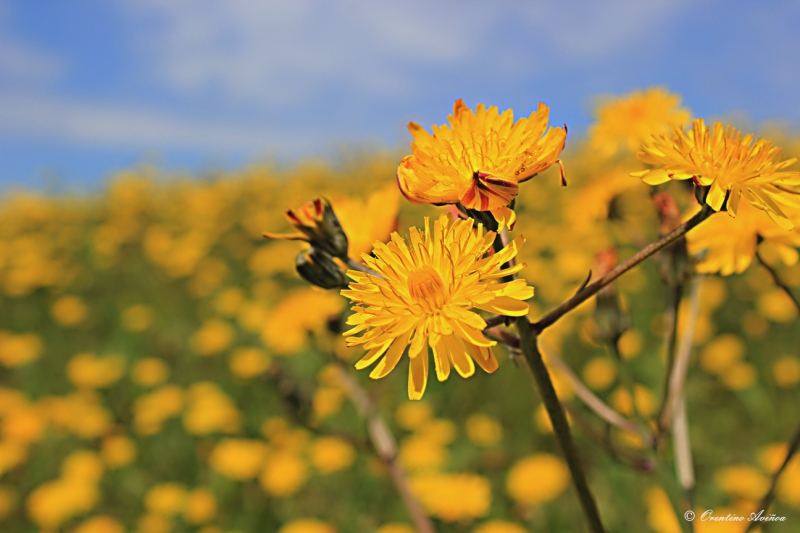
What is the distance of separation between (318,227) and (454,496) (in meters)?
1.92

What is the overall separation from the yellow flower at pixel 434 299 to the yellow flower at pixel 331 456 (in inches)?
95.2

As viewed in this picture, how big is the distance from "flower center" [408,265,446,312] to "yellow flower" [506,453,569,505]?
2127 millimetres

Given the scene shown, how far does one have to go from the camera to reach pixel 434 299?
76 centimetres

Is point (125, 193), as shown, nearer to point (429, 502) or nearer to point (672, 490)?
point (429, 502)

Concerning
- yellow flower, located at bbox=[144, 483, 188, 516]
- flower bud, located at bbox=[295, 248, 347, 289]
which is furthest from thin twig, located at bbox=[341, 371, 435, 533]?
yellow flower, located at bbox=[144, 483, 188, 516]

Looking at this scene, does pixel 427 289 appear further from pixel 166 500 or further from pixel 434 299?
pixel 166 500

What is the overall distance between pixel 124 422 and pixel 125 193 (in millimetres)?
5441

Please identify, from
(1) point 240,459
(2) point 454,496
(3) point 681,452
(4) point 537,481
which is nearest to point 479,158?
(3) point 681,452

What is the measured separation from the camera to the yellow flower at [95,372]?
4082 millimetres

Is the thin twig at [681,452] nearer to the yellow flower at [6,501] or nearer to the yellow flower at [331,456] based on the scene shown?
the yellow flower at [331,456]

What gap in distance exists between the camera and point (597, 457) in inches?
111

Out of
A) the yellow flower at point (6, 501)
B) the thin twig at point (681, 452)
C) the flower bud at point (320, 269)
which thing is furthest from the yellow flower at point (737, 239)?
the yellow flower at point (6, 501)

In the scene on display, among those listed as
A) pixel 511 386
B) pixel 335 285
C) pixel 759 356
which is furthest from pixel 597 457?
pixel 335 285

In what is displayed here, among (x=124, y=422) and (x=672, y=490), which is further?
(x=124, y=422)
